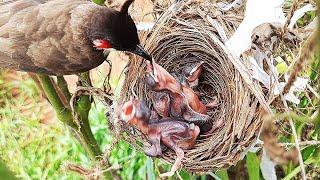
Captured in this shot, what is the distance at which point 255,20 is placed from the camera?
132 centimetres

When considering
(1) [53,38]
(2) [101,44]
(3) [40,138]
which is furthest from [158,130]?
(3) [40,138]

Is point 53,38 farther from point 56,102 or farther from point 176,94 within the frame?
point 176,94

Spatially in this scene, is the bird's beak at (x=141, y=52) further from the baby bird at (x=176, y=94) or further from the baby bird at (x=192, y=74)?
the baby bird at (x=192, y=74)

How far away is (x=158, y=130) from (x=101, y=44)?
327 mm

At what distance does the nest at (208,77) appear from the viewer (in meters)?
1.44

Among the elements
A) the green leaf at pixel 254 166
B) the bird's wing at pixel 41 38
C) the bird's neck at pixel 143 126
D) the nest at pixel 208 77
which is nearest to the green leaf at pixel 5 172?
the nest at pixel 208 77

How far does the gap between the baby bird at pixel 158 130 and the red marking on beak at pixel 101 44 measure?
21 centimetres

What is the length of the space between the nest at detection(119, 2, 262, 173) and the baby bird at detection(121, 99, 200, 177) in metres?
0.03

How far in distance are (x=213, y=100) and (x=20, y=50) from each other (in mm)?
617

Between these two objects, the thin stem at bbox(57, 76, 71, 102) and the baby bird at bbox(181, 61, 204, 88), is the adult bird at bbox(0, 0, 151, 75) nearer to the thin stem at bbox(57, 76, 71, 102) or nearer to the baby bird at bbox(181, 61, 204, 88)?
the thin stem at bbox(57, 76, 71, 102)

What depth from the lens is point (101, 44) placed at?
174 cm

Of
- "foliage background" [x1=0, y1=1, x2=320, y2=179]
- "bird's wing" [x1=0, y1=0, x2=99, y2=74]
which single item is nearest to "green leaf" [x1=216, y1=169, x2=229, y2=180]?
"bird's wing" [x1=0, y1=0, x2=99, y2=74]

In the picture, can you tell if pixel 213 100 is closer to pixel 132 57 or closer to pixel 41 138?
pixel 132 57

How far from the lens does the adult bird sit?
5.86ft
